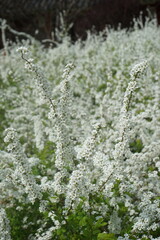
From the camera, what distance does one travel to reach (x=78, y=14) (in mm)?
17938

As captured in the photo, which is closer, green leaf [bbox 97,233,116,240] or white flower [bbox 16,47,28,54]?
green leaf [bbox 97,233,116,240]

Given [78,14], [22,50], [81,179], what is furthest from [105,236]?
[78,14]

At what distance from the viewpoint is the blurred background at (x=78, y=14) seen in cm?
1738

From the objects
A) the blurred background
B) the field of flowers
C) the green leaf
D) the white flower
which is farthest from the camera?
the blurred background

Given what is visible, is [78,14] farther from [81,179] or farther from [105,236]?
[105,236]

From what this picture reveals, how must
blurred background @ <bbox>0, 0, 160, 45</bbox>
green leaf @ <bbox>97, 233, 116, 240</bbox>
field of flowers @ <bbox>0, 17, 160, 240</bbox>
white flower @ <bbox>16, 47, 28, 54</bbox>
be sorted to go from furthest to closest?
blurred background @ <bbox>0, 0, 160, 45</bbox>, white flower @ <bbox>16, 47, 28, 54</bbox>, field of flowers @ <bbox>0, 17, 160, 240</bbox>, green leaf @ <bbox>97, 233, 116, 240</bbox>

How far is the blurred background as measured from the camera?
17.4 metres

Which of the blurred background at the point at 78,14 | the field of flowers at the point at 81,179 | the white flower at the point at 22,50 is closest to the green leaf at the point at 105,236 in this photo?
the field of flowers at the point at 81,179

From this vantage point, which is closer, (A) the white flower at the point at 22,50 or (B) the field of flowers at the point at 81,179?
(B) the field of flowers at the point at 81,179

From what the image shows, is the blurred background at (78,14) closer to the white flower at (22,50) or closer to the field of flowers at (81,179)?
the field of flowers at (81,179)

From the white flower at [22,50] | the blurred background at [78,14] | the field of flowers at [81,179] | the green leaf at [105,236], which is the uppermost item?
the blurred background at [78,14]

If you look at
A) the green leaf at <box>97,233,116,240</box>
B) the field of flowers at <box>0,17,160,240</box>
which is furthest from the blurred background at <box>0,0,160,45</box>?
the green leaf at <box>97,233,116,240</box>

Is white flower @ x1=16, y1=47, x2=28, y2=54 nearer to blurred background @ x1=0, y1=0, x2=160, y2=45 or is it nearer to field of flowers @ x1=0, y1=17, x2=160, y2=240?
field of flowers @ x1=0, y1=17, x2=160, y2=240

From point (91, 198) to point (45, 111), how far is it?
3817mm
